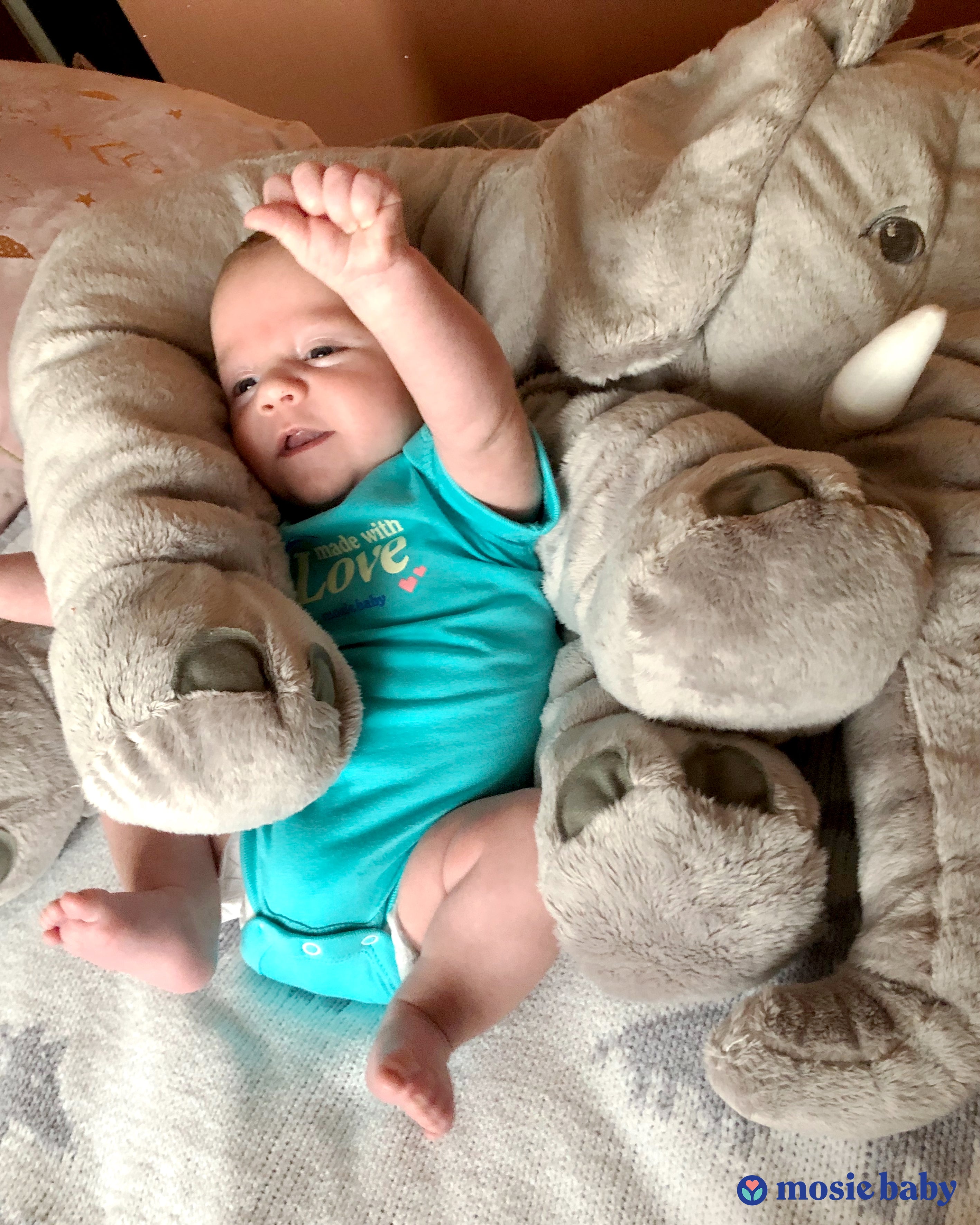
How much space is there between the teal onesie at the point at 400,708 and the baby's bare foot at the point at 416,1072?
12 cm

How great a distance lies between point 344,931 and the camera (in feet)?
2.66

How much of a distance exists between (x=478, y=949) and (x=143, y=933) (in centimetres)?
28

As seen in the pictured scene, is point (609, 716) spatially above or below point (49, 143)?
below

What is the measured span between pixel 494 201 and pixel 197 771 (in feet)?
2.07

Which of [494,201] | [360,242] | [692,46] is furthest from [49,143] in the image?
[692,46]

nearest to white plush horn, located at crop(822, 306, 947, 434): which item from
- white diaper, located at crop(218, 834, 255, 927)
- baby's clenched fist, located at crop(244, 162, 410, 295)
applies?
baby's clenched fist, located at crop(244, 162, 410, 295)

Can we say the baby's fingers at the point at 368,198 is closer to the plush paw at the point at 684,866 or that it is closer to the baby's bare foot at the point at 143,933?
the plush paw at the point at 684,866

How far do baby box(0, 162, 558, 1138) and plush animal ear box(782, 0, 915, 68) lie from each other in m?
0.39

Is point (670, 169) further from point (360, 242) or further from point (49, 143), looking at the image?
point (49, 143)

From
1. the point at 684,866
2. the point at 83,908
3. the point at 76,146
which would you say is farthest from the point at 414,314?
the point at 76,146

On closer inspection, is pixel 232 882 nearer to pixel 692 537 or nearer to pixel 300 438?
pixel 300 438

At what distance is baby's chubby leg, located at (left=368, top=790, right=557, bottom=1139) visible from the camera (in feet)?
2.27

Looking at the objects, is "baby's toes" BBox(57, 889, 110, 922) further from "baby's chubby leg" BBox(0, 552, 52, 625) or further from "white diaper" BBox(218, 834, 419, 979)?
"baby's chubby leg" BBox(0, 552, 52, 625)

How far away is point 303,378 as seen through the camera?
81 cm
